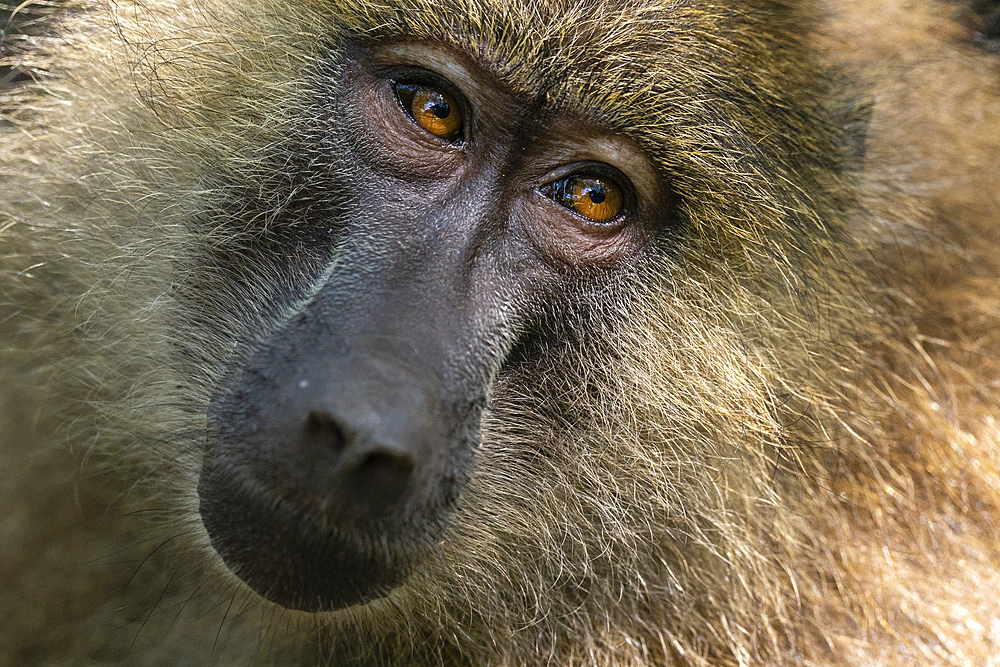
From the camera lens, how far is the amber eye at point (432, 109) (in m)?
2.33

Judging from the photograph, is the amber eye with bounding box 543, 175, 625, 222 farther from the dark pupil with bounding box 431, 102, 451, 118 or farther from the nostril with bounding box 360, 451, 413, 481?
the nostril with bounding box 360, 451, 413, 481

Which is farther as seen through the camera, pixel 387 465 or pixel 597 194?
pixel 597 194

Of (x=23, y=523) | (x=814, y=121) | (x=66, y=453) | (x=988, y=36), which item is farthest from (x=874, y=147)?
(x=23, y=523)

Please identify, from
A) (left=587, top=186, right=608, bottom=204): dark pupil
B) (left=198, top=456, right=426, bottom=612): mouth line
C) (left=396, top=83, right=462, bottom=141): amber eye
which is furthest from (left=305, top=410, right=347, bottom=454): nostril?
(left=587, top=186, right=608, bottom=204): dark pupil

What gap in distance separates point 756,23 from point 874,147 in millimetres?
549

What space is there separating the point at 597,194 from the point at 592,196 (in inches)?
0.5

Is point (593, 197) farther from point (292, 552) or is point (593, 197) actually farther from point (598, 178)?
point (292, 552)

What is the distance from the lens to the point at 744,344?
2.47 m

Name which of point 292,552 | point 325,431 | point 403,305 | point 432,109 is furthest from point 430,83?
point 292,552

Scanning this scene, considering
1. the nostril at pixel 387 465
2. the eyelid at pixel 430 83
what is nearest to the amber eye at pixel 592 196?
the eyelid at pixel 430 83

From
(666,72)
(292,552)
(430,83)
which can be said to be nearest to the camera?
(292,552)

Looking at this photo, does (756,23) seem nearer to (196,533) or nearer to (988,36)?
(988,36)

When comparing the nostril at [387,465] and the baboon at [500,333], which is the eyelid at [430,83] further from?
the nostril at [387,465]

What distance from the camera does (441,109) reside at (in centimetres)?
235
